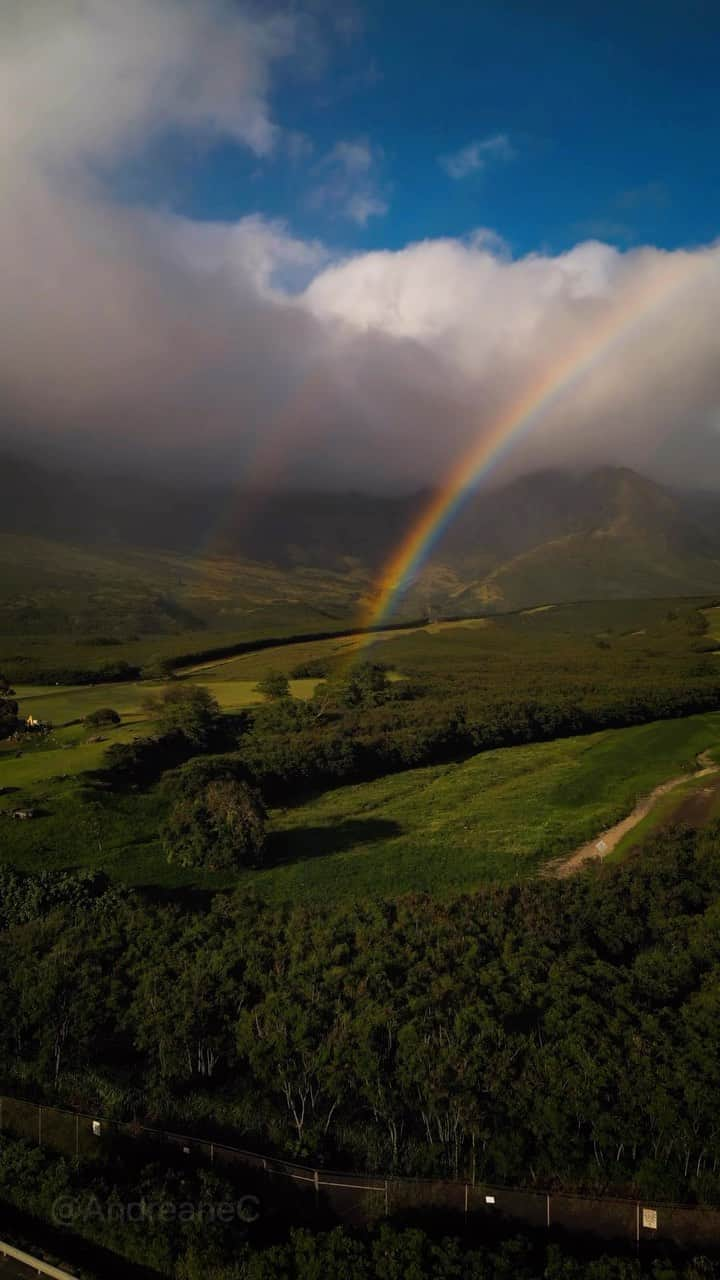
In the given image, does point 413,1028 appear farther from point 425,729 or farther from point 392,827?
point 425,729

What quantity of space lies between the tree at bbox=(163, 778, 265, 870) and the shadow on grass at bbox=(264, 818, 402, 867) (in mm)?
1453

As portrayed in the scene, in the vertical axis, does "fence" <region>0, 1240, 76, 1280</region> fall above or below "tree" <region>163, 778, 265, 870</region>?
below

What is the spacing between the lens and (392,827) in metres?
35.2

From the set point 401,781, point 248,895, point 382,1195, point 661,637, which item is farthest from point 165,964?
point 661,637

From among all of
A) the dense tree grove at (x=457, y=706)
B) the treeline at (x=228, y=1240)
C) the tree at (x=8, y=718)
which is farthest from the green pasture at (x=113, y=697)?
the treeline at (x=228, y=1240)

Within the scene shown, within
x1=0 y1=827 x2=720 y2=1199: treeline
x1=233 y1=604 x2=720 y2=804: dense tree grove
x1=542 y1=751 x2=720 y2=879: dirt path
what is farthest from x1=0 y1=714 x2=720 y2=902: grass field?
x1=0 y1=827 x2=720 y2=1199: treeline

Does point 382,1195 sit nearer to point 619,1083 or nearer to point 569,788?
point 619,1083

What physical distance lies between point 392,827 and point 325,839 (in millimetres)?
3324

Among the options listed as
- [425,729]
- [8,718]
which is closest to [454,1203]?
[425,729]

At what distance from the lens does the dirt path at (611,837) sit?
29.2 metres

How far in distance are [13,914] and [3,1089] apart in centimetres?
861

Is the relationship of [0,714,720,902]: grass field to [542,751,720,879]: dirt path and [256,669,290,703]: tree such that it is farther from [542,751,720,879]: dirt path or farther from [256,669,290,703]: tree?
[256,669,290,703]: tree

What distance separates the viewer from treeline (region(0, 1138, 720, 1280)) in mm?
11164

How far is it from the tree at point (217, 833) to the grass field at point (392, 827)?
623 mm
